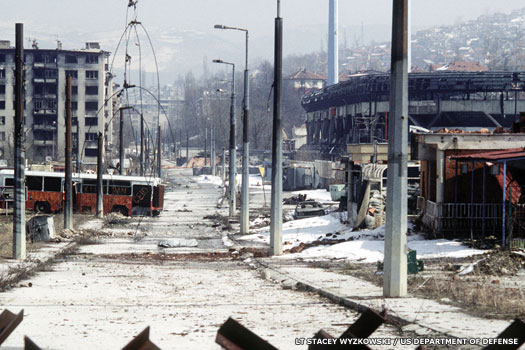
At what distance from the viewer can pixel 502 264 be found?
1812 cm

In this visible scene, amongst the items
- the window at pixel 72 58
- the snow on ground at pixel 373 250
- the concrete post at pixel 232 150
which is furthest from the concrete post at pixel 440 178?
the window at pixel 72 58

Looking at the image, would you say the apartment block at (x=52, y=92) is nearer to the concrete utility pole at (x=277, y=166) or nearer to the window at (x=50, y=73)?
the window at (x=50, y=73)

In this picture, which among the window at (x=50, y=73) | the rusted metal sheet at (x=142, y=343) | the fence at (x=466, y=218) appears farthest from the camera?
the window at (x=50, y=73)

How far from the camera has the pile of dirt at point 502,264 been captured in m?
17.6

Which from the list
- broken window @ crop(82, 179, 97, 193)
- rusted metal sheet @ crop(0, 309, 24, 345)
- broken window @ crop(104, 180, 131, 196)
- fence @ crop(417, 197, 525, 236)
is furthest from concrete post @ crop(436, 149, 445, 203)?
broken window @ crop(82, 179, 97, 193)

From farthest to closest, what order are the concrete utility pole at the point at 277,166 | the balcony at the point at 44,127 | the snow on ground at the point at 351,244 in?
the balcony at the point at 44,127 < the concrete utility pole at the point at 277,166 < the snow on ground at the point at 351,244

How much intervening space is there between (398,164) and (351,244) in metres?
14.4

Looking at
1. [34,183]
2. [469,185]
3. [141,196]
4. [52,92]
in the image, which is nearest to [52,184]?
[34,183]

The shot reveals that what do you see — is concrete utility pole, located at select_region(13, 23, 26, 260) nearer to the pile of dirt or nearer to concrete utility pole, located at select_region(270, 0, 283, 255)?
concrete utility pole, located at select_region(270, 0, 283, 255)

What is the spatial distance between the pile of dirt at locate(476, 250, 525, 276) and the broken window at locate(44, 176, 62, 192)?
125 feet

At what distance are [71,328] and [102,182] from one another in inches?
1749

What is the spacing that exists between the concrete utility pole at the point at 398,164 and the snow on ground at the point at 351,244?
918 centimetres

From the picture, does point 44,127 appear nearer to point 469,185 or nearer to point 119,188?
point 119,188

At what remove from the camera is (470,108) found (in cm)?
9525
